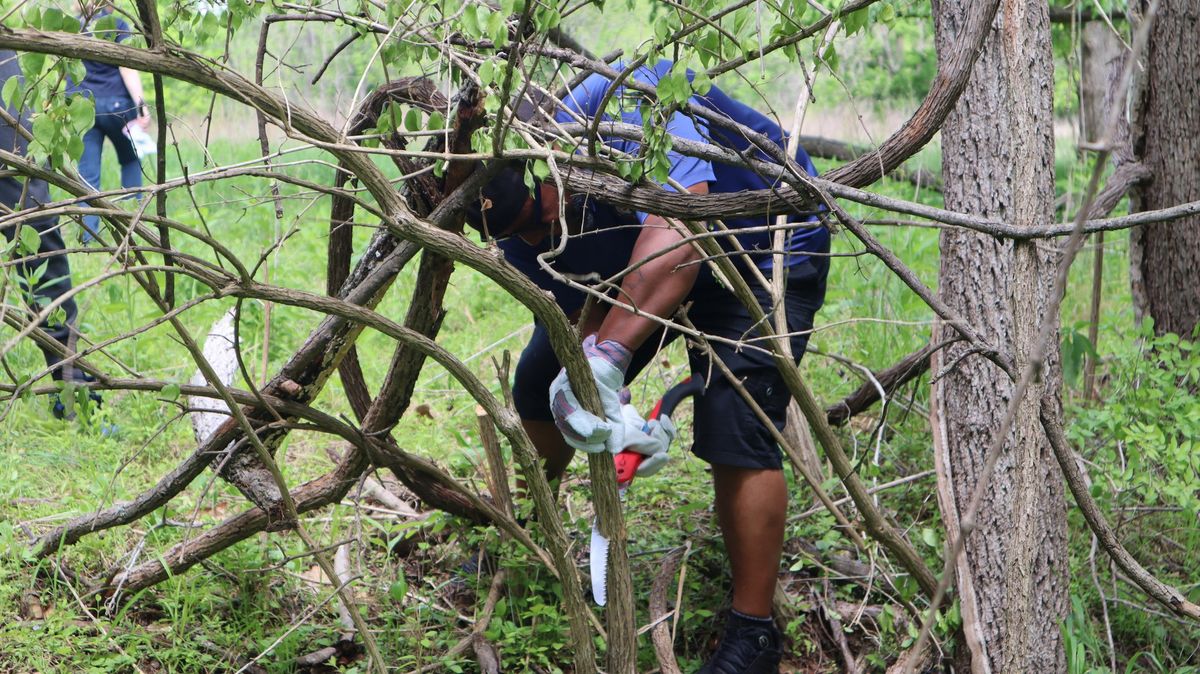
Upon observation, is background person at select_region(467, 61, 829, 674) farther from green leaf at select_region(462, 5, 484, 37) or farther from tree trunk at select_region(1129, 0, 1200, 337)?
tree trunk at select_region(1129, 0, 1200, 337)

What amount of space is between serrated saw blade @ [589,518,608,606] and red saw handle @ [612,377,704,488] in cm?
22

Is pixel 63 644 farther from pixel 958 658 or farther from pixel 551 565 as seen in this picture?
pixel 958 658

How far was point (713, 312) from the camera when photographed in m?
2.97

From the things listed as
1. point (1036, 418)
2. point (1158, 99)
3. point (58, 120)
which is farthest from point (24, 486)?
point (1158, 99)

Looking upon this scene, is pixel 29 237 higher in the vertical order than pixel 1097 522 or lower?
higher

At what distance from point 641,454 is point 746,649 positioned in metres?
0.62

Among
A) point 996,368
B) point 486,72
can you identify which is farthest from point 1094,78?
point 486,72

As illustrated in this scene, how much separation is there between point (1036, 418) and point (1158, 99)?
1618 mm

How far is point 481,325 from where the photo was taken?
207 inches

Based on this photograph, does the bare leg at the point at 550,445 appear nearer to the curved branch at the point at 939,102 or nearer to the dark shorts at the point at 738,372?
the dark shorts at the point at 738,372

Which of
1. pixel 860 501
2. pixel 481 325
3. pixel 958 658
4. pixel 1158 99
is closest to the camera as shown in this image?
pixel 860 501

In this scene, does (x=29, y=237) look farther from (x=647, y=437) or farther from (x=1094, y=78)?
(x=1094, y=78)

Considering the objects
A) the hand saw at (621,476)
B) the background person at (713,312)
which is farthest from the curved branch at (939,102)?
the hand saw at (621,476)

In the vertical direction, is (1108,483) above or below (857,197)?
below
